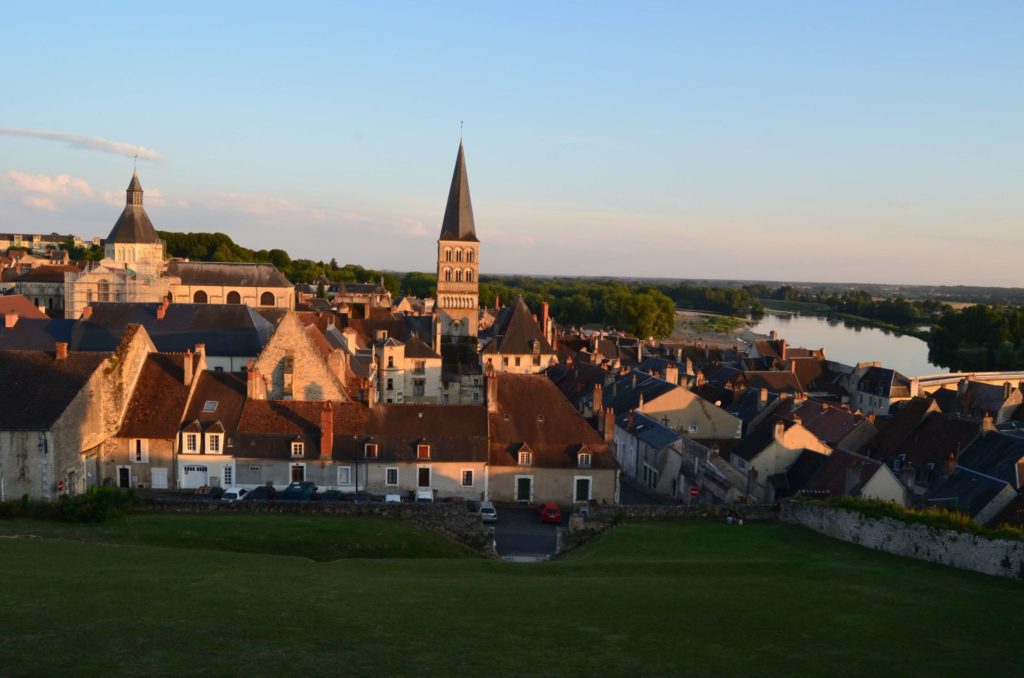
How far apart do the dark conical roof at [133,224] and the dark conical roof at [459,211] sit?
98.7 feet

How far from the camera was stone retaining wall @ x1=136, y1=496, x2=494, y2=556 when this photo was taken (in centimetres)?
2605

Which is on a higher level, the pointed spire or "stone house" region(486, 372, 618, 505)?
the pointed spire

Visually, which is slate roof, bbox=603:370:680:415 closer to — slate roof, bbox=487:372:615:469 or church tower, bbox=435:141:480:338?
slate roof, bbox=487:372:615:469

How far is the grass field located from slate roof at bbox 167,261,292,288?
6219 centimetres

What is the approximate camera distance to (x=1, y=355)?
30484 mm

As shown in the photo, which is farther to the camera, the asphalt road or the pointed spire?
the pointed spire

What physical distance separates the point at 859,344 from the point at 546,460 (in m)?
120

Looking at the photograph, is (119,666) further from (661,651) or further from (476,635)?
(661,651)

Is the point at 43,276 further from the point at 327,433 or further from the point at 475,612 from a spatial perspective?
the point at 475,612

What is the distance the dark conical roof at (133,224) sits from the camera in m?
80.4

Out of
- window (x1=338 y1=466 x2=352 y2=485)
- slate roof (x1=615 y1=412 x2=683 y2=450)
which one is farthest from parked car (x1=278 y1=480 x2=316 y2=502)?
slate roof (x1=615 y1=412 x2=683 y2=450)

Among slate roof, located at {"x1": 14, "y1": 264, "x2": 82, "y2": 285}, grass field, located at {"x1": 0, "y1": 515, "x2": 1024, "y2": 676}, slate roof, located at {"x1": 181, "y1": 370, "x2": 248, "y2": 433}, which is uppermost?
slate roof, located at {"x1": 14, "y1": 264, "x2": 82, "y2": 285}

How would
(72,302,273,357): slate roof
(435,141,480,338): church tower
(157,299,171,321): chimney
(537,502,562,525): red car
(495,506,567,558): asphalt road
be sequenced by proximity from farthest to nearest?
(435,141,480,338): church tower, (157,299,171,321): chimney, (72,302,273,357): slate roof, (537,502,562,525): red car, (495,506,567,558): asphalt road

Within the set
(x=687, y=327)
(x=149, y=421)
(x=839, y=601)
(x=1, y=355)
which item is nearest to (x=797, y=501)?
(x=839, y=601)
